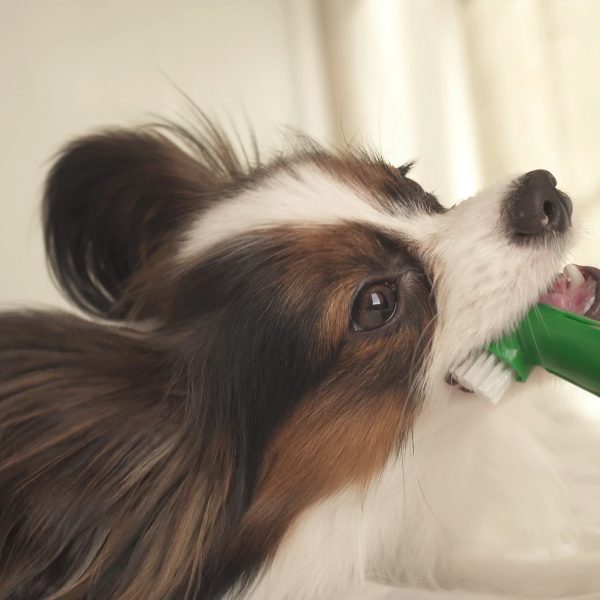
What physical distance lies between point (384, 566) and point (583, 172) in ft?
3.13

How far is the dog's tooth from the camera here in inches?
41.7

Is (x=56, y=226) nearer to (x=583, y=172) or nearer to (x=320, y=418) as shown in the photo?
(x=320, y=418)

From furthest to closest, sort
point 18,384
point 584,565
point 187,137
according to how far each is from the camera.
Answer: point 187,137 < point 584,565 < point 18,384

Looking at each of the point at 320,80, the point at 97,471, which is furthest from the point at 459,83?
the point at 97,471

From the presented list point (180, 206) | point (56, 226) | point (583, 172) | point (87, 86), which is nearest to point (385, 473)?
point (180, 206)

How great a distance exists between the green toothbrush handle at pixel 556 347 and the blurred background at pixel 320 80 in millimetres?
707

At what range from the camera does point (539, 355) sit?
984mm

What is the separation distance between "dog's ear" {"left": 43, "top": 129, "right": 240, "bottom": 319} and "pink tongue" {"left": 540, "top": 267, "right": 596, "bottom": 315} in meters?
0.66

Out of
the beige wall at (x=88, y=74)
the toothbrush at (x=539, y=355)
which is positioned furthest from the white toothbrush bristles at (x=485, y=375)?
the beige wall at (x=88, y=74)

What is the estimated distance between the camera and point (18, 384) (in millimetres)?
864

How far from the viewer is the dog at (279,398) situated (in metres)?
0.89

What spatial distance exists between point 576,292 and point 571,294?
0.01 metres

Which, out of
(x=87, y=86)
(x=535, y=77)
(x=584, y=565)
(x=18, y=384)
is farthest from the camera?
(x=87, y=86)

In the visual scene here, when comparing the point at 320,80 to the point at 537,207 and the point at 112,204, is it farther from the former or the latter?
the point at 537,207
